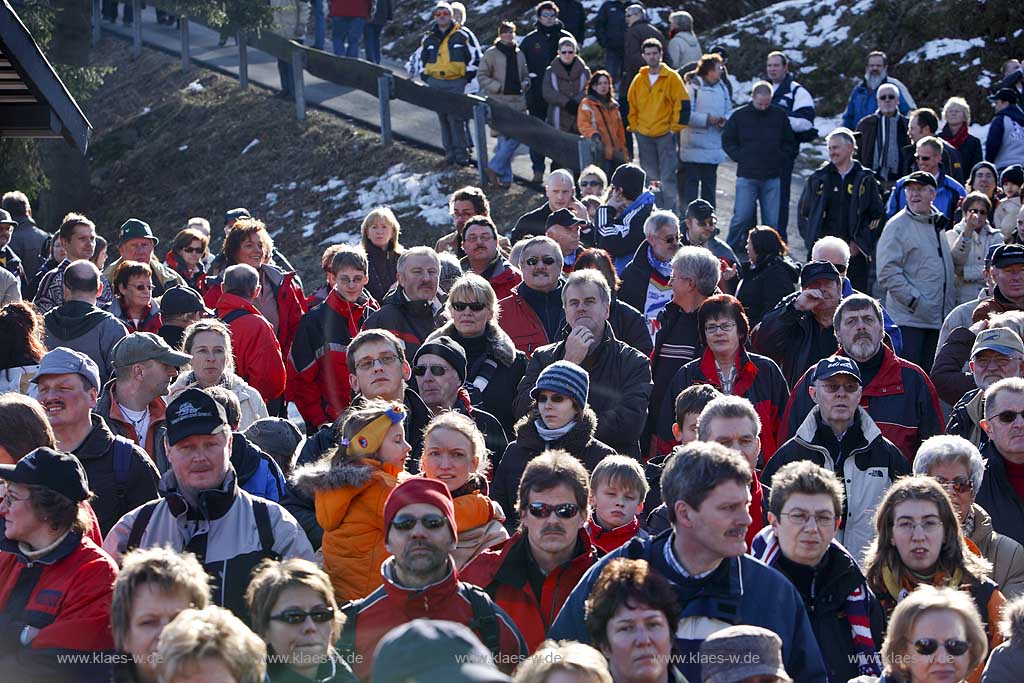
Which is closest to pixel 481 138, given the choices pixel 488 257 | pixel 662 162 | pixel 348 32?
pixel 662 162

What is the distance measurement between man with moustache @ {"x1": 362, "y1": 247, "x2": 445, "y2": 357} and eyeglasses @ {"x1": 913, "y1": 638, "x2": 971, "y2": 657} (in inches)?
196

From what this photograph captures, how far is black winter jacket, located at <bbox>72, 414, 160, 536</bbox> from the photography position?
6.42 meters

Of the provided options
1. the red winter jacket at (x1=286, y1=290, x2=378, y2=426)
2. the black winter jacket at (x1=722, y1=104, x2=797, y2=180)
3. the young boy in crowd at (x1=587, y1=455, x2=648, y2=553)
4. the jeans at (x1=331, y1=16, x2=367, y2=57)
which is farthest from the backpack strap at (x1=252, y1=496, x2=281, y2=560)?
the jeans at (x1=331, y1=16, x2=367, y2=57)

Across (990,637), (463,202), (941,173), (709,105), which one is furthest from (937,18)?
(990,637)

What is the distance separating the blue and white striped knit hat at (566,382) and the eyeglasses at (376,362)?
0.81 m

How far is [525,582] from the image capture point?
5598mm

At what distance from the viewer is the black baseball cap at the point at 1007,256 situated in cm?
950

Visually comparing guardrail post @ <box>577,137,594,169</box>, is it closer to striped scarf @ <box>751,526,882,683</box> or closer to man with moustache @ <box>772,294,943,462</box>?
man with moustache @ <box>772,294,943,462</box>

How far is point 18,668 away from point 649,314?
6.15 metres

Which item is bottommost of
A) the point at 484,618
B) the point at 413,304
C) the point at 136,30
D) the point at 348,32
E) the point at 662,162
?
the point at 136,30

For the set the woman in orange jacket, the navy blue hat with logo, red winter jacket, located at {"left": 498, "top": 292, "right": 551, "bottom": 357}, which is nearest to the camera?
the navy blue hat with logo

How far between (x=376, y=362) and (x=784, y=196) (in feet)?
29.6

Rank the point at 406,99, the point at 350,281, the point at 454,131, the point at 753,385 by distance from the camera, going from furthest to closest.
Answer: the point at 406,99
the point at 454,131
the point at 350,281
the point at 753,385

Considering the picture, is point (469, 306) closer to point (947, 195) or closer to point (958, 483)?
point (958, 483)
